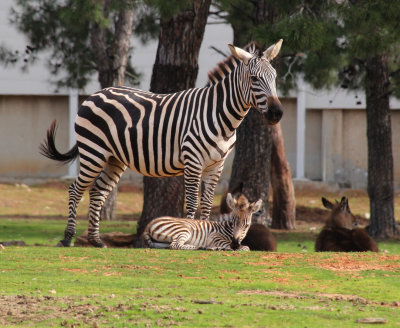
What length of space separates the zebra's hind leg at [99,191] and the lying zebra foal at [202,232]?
2.84 feet

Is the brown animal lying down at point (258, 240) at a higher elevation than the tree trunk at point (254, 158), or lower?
lower

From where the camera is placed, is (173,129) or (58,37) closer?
(173,129)

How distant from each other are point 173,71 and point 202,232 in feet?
11.7

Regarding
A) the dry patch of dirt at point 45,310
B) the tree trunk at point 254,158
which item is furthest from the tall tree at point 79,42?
the dry patch of dirt at point 45,310

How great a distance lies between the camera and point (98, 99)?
12133mm

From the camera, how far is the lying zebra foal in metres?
11.4

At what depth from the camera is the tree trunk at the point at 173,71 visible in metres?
14.2

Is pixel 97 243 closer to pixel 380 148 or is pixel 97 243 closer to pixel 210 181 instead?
pixel 210 181

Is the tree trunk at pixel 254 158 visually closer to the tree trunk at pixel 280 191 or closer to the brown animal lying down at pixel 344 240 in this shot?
the tree trunk at pixel 280 191

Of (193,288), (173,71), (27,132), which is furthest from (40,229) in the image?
(27,132)

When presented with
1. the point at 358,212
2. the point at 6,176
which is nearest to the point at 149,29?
the point at 358,212

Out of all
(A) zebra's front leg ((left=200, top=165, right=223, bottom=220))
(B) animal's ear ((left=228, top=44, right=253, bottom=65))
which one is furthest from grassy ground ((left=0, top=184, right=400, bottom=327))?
(B) animal's ear ((left=228, top=44, right=253, bottom=65))

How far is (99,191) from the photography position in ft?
40.5

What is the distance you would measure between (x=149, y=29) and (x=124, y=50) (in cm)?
129
